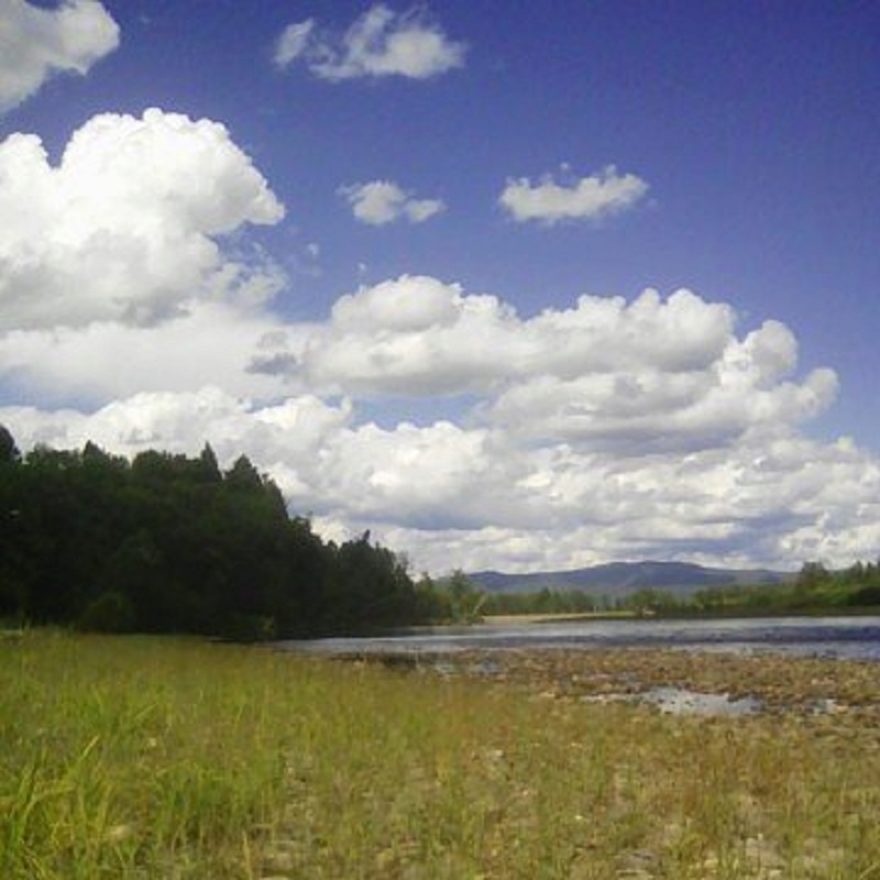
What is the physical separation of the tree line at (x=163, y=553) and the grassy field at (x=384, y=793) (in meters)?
47.0

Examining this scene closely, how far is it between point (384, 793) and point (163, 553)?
103m

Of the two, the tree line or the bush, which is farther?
the tree line

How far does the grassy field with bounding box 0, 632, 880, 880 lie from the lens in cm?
787

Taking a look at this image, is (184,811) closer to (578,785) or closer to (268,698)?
(578,785)

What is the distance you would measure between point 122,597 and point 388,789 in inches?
3151

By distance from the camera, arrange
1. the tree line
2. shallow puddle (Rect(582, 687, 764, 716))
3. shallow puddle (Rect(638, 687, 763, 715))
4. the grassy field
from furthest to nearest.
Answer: the tree line, shallow puddle (Rect(582, 687, 764, 716)), shallow puddle (Rect(638, 687, 763, 715)), the grassy field

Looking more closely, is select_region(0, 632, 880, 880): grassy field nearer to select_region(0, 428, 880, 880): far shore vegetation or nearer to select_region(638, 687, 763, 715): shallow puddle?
select_region(0, 428, 880, 880): far shore vegetation

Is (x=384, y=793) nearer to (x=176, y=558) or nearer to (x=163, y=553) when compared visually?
(x=163, y=553)

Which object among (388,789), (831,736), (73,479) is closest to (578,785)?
(388,789)

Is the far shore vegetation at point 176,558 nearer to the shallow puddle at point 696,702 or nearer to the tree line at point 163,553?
the tree line at point 163,553

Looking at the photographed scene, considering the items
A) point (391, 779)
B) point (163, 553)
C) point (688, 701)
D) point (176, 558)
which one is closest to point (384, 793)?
point (391, 779)

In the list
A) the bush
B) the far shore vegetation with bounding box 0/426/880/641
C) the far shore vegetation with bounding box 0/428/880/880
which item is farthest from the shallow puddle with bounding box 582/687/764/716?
the bush

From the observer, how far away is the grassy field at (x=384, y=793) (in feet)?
25.8

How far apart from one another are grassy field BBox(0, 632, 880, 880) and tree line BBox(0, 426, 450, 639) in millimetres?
47003
